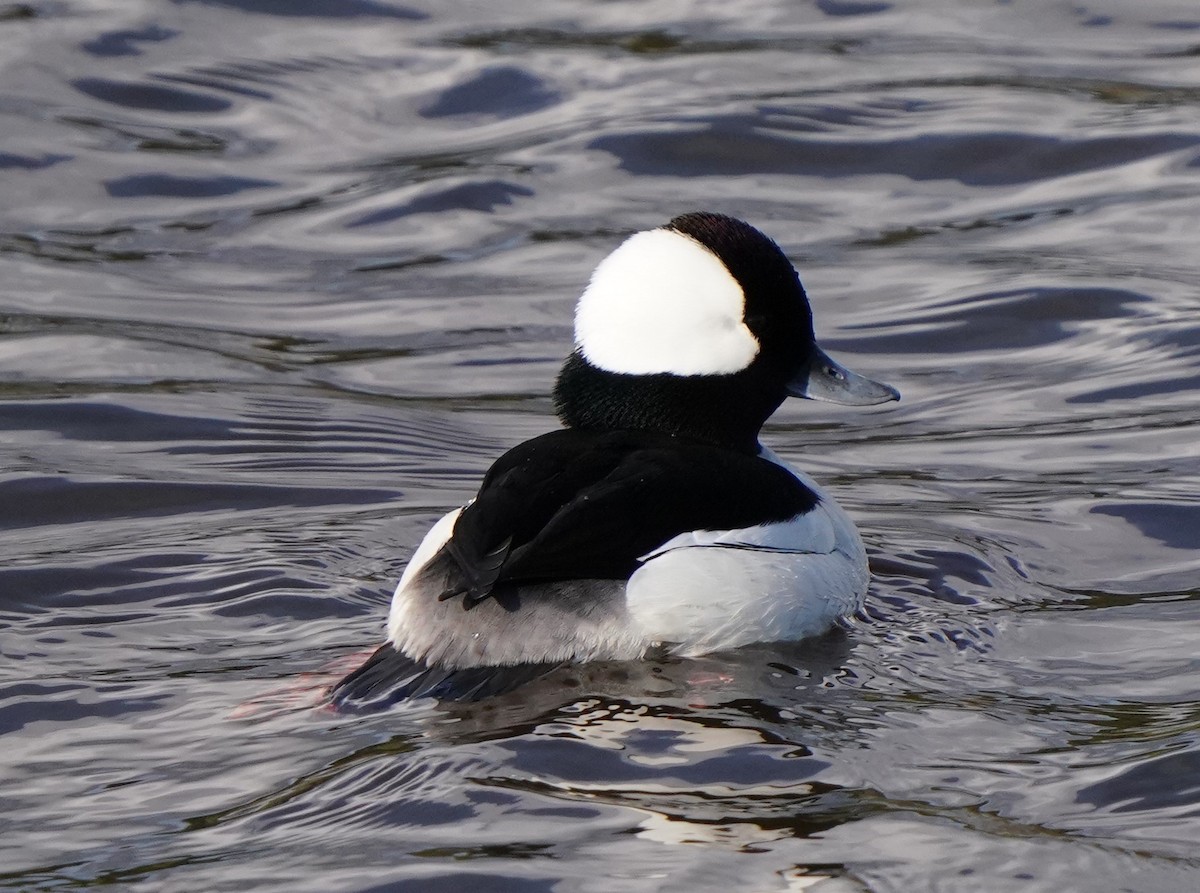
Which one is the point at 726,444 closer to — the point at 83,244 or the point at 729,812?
the point at 729,812

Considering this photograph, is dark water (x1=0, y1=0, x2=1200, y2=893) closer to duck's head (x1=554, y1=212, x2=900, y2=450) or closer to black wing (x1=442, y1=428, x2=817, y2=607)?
black wing (x1=442, y1=428, x2=817, y2=607)

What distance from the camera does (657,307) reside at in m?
4.55

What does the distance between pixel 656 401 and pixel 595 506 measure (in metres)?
0.63

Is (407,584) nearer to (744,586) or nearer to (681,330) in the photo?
(744,586)

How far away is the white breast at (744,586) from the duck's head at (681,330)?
1.39ft

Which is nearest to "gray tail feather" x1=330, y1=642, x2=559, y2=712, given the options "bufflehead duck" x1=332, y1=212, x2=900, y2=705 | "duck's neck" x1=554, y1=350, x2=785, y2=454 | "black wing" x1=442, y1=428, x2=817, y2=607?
"bufflehead duck" x1=332, y1=212, x2=900, y2=705

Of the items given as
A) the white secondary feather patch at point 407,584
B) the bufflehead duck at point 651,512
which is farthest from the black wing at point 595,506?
the white secondary feather patch at point 407,584

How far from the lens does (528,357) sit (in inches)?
287

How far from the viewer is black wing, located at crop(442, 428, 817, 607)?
399 cm

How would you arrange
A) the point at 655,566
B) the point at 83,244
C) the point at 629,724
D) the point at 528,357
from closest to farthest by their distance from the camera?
1. the point at 629,724
2. the point at 655,566
3. the point at 528,357
4. the point at 83,244

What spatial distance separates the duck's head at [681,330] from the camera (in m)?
4.54

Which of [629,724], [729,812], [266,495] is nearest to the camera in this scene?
[729,812]

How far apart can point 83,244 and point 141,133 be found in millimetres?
1425

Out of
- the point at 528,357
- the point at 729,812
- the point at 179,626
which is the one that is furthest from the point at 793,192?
the point at 729,812
